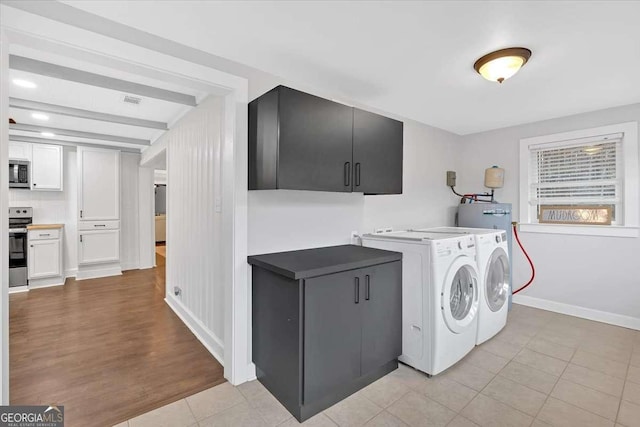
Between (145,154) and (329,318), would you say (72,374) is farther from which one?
(145,154)

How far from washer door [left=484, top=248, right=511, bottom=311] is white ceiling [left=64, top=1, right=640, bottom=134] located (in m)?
1.54

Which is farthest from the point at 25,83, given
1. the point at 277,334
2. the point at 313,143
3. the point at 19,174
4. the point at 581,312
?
the point at 581,312

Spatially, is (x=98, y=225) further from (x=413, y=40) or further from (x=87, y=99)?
(x=413, y=40)

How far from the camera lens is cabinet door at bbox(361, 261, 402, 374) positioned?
2.05 metres

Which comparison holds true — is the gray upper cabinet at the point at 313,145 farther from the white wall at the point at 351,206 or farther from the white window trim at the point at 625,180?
the white window trim at the point at 625,180

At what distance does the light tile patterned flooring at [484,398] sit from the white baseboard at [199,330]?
0.42 meters

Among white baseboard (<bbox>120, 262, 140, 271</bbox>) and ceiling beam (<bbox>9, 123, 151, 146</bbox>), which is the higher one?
ceiling beam (<bbox>9, 123, 151, 146</bbox>)

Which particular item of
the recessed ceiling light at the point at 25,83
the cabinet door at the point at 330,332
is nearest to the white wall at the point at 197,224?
the cabinet door at the point at 330,332

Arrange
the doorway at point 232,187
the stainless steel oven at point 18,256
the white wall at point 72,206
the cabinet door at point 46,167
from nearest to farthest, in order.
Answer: the doorway at point 232,187 < the stainless steel oven at point 18,256 < the cabinet door at point 46,167 < the white wall at point 72,206

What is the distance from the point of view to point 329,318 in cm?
184

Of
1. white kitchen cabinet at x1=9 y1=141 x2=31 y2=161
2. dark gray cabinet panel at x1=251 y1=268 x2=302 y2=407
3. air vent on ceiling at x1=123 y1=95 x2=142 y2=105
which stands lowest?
dark gray cabinet panel at x1=251 y1=268 x2=302 y2=407

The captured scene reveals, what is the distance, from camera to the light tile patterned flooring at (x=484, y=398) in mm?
1752

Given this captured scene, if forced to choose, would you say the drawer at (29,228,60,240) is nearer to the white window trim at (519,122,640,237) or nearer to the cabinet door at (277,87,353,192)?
the cabinet door at (277,87,353,192)

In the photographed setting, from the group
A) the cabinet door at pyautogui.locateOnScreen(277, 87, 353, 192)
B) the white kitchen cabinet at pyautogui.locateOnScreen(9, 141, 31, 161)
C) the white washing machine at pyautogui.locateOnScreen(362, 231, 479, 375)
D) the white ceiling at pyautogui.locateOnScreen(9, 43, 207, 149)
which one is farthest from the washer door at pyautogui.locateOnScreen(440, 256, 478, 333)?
the white kitchen cabinet at pyautogui.locateOnScreen(9, 141, 31, 161)
